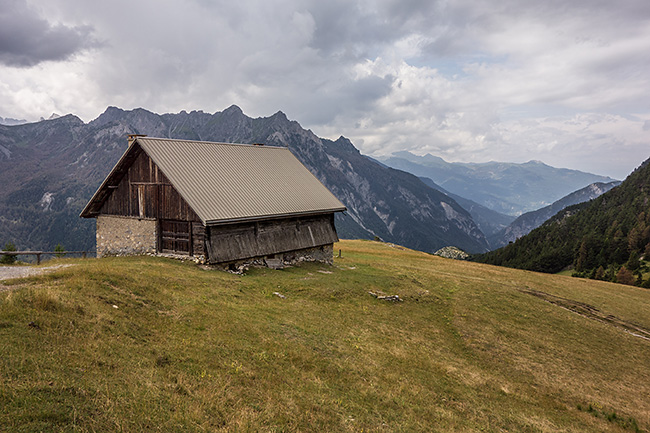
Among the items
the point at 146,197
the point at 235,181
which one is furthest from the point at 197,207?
the point at 235,181

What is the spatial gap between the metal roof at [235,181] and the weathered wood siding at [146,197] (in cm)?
102

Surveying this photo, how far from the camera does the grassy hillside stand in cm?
883

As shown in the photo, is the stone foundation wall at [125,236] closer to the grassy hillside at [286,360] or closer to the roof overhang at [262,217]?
the grassy hillside at [286,360]

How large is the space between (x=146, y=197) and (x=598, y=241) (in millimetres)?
132299

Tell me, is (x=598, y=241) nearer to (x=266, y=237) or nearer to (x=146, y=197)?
(x=266, y=237)

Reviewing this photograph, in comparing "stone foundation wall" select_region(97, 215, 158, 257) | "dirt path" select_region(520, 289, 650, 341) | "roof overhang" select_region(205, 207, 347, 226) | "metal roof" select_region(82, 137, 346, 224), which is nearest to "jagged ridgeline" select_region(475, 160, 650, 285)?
"dirt path" select_region(520, 289, 650, 341)

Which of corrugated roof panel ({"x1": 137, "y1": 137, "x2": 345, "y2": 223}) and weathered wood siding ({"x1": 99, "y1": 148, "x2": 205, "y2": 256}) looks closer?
weathered wood siding ({"x1": 99, "y1": 148, "x2": 205, "y2": 256})

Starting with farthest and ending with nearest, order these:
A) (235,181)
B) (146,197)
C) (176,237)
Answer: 1. (235,181)
2. (146,197)
3. (176,237)

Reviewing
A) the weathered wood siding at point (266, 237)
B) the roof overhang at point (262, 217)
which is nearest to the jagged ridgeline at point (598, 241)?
the weathered wood siding at point (266, 237)

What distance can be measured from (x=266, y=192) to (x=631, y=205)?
177534 millimetres

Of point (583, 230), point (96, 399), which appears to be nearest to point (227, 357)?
point (96, 399)

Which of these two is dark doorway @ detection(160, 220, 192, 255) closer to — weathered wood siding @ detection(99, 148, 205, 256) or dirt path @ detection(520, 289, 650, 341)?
weathered wood siding @ detection(99, 148, 205, 256)

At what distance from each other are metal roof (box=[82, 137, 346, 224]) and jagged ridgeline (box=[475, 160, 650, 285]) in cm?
7370

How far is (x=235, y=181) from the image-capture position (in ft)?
106
